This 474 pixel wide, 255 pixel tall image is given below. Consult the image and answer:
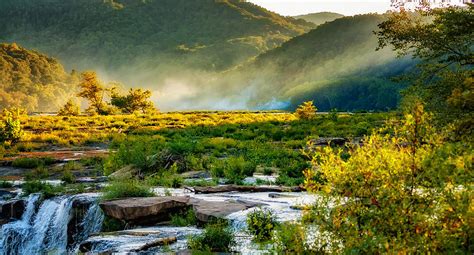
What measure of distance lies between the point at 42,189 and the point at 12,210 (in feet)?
4.88

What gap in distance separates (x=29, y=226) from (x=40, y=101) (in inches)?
6393

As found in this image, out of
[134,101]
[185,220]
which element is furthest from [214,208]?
[134,101]

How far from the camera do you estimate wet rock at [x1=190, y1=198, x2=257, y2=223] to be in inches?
443

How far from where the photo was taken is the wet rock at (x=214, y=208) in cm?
1124

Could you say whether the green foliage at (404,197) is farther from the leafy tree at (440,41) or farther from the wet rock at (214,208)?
the leafy tree at (440,41)

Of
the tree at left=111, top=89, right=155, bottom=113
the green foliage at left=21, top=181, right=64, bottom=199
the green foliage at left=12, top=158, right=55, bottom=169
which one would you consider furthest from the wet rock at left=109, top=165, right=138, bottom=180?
the tree at left=111, top=89, right=155, bottom=113

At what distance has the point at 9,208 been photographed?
1498 centimetres

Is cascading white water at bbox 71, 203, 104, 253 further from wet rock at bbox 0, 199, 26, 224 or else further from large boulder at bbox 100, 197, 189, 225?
wet rock at bbox 0, 199, 26, 224

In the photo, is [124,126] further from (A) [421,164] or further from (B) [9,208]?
(A) [421,164]

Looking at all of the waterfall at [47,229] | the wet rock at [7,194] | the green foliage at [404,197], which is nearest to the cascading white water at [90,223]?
the waterfall at [47,229]

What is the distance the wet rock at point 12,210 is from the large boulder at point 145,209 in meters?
3.60

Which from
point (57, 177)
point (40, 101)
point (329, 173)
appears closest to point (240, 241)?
point (329, 173)

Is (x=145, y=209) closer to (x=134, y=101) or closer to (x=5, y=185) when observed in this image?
(x=5, y=185)

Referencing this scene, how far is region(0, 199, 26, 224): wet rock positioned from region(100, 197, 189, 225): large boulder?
11.8ft
